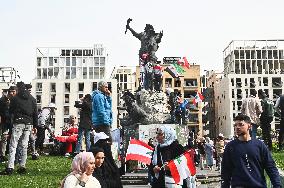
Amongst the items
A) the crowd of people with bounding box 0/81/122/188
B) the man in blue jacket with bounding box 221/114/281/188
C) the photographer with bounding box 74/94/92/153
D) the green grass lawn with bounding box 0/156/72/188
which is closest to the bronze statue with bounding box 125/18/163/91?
the crowd of people with bounding box 0/81/122/188

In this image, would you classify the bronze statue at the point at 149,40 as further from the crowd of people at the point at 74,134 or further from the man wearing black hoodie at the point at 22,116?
the man wearing black hoodie at the point at 22,116

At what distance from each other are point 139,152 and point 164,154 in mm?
1134

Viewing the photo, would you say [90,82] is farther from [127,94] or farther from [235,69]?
[127,94]

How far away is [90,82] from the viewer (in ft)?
424

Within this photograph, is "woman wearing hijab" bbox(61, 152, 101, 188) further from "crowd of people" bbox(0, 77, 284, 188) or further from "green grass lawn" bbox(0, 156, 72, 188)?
"green grass lawn" bbox(0, 156, 72, 188)

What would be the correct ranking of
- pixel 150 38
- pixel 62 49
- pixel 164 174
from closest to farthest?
1. pixel 164 174
2. pixel 150 38
3. pixel 62 49

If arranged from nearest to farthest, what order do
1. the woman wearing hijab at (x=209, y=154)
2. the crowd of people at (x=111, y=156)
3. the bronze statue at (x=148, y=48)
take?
the crowd of people at (x=111, y=156) < the woman wearing hijab at (x=209, y=154) < the bronze statue at (x=148, y=48)

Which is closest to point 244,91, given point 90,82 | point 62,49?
point 90,82

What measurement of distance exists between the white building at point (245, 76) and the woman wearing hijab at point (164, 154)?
4453 inches

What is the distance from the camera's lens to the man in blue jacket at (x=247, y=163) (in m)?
6.09

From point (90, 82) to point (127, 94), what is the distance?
111m

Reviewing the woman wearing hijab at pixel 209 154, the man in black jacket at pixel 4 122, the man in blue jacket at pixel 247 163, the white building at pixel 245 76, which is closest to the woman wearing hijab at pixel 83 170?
the man in blue jacket at pixel 247 163

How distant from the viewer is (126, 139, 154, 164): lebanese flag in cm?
855

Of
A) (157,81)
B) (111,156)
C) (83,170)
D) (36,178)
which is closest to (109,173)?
(111,156)
